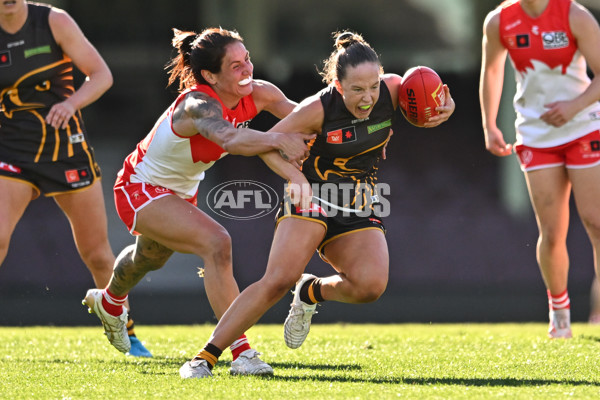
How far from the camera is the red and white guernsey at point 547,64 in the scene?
233 inches

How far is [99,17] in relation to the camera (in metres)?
15.6

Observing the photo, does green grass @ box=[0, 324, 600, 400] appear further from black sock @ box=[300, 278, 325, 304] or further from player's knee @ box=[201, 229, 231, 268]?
player's knee @ box=[201, 229, 231, 268]

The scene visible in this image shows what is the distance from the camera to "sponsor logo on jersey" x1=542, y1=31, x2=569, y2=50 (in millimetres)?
5898

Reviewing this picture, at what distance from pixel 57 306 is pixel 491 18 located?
785 cm

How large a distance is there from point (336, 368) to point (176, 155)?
1457 mm

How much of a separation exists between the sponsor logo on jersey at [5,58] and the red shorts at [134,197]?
3.63 ft

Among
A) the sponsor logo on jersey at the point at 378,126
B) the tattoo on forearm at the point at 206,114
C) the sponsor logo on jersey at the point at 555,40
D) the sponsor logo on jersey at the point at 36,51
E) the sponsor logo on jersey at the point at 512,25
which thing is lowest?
the sponsor logo on jersey at the point at 378,126

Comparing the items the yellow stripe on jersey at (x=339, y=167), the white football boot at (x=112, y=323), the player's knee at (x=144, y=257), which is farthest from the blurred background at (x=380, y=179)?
the yellow stripe on jersey at (x=339, y=167)

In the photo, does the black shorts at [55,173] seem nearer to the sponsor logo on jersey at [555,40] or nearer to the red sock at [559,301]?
the sponsor logo on jersey at [555,40]

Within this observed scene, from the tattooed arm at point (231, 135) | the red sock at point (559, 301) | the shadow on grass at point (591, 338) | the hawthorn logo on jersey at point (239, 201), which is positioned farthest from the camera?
the hawthorn logo on jersey at point (239, 201)

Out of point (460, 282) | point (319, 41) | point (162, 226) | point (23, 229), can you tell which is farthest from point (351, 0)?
point (162, 226)

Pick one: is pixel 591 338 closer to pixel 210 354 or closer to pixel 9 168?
pixel 210 354

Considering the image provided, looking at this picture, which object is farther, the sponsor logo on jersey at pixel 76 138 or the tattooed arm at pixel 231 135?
the sponsor logo on jersey at pixel 76 138

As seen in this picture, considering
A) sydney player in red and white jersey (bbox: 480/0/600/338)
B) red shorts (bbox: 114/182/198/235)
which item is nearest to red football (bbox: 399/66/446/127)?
sydney player in red and white jersey (bbox: 480/0/600/338)
